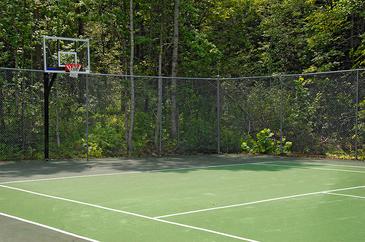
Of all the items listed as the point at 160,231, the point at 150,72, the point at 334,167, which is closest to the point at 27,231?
the point at 160,231

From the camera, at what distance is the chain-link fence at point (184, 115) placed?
14914mm

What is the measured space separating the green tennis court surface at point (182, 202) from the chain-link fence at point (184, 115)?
64.7 inches

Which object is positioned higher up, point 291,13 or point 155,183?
point 291,13

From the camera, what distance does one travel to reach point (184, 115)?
56.7 feet

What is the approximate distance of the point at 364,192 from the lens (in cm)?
934

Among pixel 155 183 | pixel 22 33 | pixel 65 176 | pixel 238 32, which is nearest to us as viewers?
pixel 155 183

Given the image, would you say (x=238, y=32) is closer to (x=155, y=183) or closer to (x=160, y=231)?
(x=155, y=183)

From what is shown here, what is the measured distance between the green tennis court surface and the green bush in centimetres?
280

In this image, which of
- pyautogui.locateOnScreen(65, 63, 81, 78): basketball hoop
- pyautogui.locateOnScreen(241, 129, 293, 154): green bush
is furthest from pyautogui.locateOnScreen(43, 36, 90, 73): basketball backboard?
pyautogui.locateOnScreen(241, 129, 293, 154): green bush

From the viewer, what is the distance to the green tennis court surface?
6.21 meters

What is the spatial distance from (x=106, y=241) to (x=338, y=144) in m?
11.3

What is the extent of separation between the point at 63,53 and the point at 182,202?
332 inches

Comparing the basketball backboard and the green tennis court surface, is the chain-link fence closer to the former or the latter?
the basketball backboard

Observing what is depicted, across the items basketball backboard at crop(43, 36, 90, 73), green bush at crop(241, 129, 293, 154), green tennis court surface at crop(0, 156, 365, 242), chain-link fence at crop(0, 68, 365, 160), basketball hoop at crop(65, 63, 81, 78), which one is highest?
basketball backboard at crop(43, 36, 90, 73)
